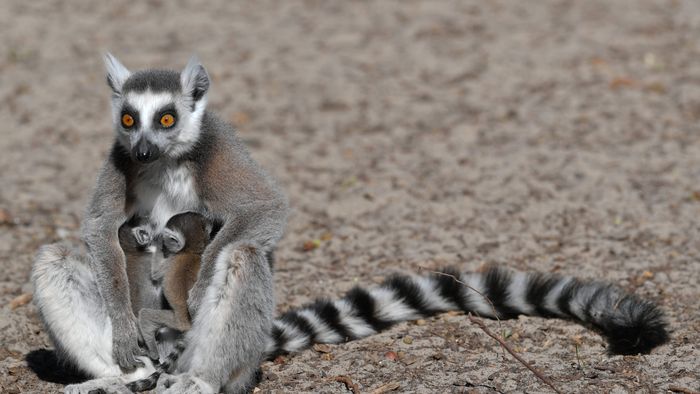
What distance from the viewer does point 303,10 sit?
12.5 m

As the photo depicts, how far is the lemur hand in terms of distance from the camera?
4.71 meters

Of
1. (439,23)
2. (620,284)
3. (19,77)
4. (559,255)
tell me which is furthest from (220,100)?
(620,284)

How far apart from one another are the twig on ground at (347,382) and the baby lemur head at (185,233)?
1.01m

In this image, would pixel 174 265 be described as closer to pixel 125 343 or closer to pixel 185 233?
pixel 185 233

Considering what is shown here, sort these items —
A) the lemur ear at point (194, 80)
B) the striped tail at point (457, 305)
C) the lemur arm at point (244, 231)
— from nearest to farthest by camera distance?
the lemur arm at point (244, 231), the lemur ear at point (194, 80), the striped tail at point (457, 305)

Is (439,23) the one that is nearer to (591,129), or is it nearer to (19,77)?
(591,129)

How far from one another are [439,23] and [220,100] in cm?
339

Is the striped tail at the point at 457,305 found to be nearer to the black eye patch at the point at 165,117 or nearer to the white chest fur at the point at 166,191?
the white chest fur at the point at 166,191

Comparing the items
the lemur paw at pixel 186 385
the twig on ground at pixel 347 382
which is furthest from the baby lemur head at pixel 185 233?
the twig on ground at pixel 347 382

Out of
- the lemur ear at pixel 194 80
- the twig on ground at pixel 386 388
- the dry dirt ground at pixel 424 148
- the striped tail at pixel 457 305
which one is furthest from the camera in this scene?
the dry dirt ground at pixel 424 148

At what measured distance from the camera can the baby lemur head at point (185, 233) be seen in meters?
4.77

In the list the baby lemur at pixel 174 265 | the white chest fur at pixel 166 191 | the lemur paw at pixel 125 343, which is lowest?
the lemur paw at pixel 125 343

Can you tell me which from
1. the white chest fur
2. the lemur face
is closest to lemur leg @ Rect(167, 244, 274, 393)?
the white chest fur

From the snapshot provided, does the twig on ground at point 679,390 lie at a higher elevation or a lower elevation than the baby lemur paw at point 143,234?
lower
